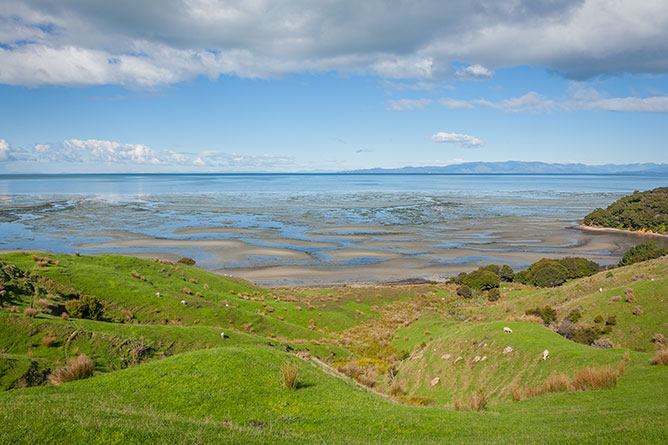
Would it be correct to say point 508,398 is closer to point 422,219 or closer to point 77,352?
point 77,352

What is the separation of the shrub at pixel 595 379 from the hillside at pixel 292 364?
0.13 metres

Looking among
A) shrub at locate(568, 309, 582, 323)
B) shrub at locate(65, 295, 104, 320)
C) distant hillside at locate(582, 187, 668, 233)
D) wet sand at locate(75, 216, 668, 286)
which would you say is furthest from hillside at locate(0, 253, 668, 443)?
distant hillside at locate(582, 187, 668, 233)

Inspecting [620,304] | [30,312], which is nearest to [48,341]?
[30,312]

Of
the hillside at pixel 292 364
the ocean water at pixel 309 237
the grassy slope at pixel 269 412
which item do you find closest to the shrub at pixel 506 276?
the ocean water at pixel 309 237

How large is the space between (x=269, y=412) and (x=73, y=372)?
5.89 meters

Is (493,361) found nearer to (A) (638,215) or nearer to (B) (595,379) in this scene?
(B) (595,379)

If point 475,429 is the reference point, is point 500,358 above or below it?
below

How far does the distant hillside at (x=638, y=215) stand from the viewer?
86.1m

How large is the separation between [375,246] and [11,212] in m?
96.3

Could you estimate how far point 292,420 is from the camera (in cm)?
938

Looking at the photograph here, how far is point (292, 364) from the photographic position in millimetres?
13234

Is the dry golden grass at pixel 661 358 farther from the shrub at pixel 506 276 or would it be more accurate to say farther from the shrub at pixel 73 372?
the shrub at pixel 506 276

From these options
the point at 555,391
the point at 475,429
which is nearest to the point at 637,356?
the point at 555,391

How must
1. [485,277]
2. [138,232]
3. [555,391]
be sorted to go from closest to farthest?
[555,391] < [485,277] < [138,232]
